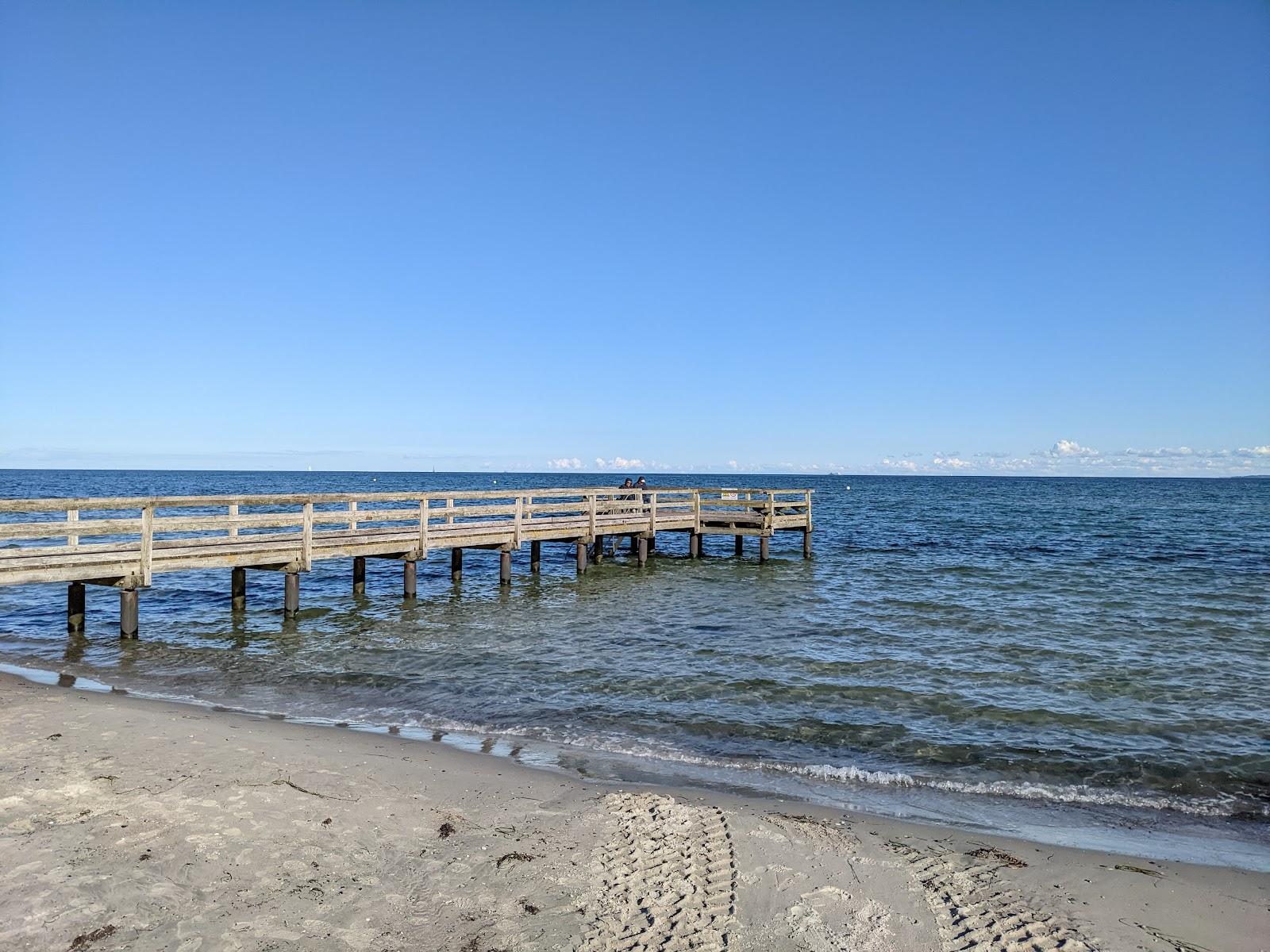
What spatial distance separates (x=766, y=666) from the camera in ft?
39.8

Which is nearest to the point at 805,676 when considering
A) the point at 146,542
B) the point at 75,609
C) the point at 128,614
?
the point at 146,542

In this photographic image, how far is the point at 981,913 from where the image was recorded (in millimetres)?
4738

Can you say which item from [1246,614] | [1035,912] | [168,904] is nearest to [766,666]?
[1035,912]

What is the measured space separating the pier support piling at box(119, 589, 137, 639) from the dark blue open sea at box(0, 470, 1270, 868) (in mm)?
234

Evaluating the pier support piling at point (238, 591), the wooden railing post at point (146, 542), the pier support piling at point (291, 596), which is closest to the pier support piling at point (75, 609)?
the wooden railing post at point (146, 542)

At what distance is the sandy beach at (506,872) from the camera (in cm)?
436

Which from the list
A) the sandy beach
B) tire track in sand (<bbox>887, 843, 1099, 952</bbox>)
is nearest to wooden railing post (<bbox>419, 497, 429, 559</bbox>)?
the sandy beach

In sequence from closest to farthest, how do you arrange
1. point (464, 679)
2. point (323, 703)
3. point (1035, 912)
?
1. point (1035, 912)
2. point (323, 703)
3. point (464, 679)

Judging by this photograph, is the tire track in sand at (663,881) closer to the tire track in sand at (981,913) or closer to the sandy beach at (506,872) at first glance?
the sandy beach at (506,872)

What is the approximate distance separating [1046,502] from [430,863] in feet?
276

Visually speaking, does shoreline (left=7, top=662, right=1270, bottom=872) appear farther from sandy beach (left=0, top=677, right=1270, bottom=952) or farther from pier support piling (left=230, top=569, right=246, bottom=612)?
pier support piling (left=230, top=569, right=246, bottom=612)

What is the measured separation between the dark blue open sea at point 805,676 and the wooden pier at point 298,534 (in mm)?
979

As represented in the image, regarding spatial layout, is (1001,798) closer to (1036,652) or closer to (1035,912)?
(1035,912)

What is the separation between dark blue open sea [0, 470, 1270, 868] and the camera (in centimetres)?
745
